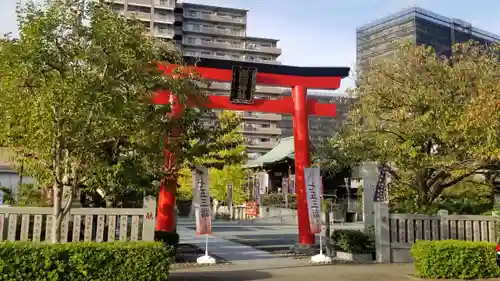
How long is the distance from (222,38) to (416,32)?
219 ft

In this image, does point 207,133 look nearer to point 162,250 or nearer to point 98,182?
point 98,182

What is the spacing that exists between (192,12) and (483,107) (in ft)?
249

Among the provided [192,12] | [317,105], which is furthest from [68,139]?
[192,12]

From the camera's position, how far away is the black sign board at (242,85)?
56.1 feet

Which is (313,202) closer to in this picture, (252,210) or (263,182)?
(252,210)

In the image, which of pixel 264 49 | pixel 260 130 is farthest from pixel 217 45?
pixel 260 130

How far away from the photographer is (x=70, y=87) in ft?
29.7

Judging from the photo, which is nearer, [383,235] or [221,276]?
[221,276]

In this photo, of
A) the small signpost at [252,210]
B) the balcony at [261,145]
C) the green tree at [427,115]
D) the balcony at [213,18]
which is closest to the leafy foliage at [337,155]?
the green tree at [427,115]

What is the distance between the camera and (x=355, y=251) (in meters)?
15.3

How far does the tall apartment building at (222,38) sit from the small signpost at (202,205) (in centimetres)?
6322

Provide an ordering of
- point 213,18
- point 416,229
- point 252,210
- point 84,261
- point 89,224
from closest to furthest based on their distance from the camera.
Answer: point 84,261, point 89,224, point 416,229, point 252,210, point 213,18

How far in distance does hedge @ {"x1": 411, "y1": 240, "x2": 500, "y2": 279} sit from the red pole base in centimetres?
707

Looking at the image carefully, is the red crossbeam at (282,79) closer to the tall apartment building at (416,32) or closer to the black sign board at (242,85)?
the black sign board at (242,85)
